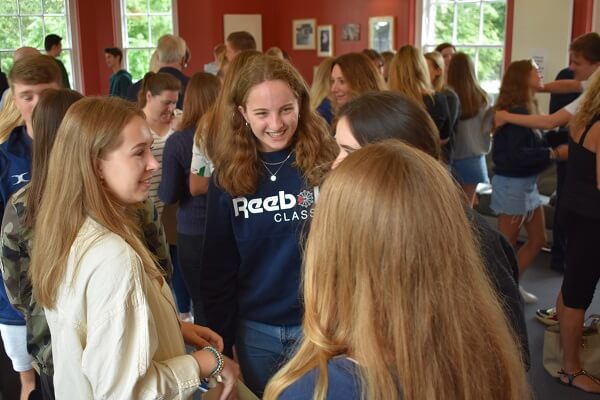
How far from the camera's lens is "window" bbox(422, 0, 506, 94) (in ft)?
25.2

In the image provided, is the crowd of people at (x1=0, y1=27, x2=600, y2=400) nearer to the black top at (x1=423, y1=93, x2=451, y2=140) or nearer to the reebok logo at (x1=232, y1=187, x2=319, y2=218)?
the reebok logo at (x1=232, y1=187, x2=319, y2=218)

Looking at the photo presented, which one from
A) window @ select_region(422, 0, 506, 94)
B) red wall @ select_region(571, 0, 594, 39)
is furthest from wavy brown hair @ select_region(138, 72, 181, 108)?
window @ select_region(422, 0, 506, 94)

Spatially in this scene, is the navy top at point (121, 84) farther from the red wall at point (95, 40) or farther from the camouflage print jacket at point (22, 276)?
the camouflage print jacket at point (22, 276)

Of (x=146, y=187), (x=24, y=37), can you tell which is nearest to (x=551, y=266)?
(x=146, y=187)

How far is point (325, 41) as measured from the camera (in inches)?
386

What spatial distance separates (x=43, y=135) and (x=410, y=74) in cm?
281

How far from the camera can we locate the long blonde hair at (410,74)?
13.8ft

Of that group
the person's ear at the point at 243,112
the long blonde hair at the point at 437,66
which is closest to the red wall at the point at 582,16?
the long blonde hair at the point at 437,66

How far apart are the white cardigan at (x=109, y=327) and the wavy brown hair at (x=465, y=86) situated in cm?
374

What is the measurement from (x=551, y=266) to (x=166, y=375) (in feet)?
14.0

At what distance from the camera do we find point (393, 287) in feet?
3.24

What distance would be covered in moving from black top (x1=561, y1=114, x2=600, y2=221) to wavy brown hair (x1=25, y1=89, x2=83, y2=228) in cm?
223

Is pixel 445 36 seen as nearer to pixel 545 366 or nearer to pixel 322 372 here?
pixel 545 366

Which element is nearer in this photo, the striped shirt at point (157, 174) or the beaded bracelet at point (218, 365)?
the beaded bracelet at point (218, 365)
